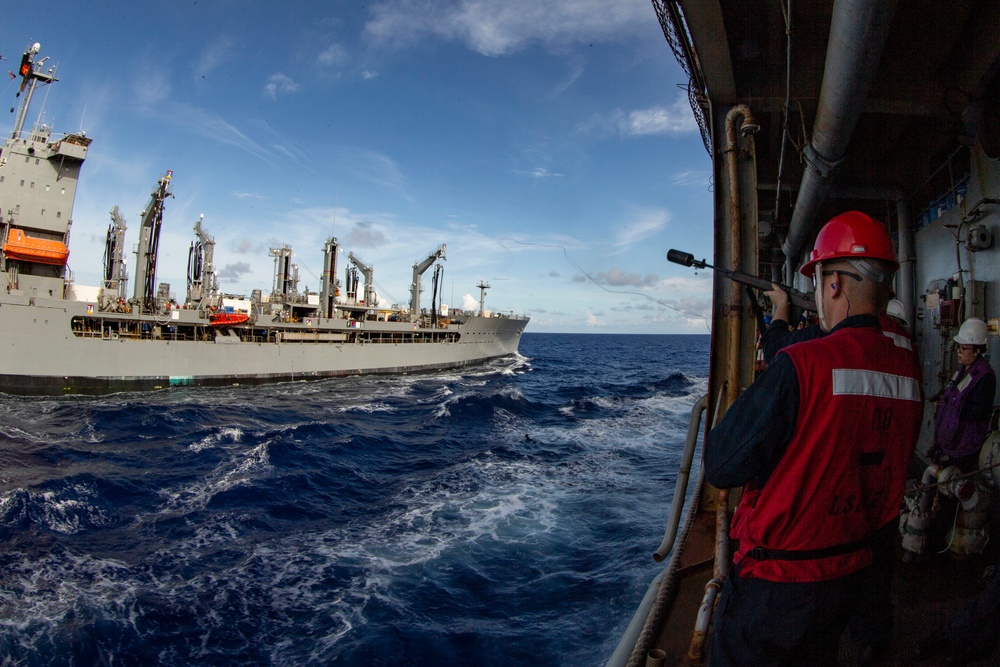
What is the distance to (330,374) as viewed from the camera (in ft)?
112

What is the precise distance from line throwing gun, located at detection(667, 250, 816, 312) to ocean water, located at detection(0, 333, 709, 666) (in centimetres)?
439

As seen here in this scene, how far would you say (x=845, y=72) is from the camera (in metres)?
3.31

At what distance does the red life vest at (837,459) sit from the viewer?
165cm

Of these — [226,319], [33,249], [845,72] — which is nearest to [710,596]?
[845,72]

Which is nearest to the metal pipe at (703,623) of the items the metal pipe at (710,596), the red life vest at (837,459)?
the metal pipe at (710,596)

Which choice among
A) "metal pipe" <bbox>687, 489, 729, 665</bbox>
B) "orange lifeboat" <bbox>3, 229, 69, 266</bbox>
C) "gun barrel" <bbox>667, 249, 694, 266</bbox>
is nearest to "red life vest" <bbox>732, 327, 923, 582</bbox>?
"metal pipe" <bbox>687, 489, 729, 665</bbox>

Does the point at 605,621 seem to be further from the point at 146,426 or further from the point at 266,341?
the point at 266,341

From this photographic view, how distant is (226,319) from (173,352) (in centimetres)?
344

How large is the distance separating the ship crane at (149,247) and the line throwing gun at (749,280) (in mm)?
34226

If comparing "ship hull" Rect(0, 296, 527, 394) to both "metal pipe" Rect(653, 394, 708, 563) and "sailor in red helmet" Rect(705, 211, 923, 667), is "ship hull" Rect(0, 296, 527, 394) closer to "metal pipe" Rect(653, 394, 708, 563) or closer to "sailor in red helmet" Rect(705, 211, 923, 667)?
"metal pipe" Rect(653, 394, 708, 563)

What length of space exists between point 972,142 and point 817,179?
162cm

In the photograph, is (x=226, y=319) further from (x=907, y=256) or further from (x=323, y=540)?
(x=907, y=256)

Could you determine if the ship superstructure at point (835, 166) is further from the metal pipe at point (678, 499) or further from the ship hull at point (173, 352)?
the ship hull at point (173, 352)

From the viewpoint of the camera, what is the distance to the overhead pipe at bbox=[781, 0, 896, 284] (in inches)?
111
